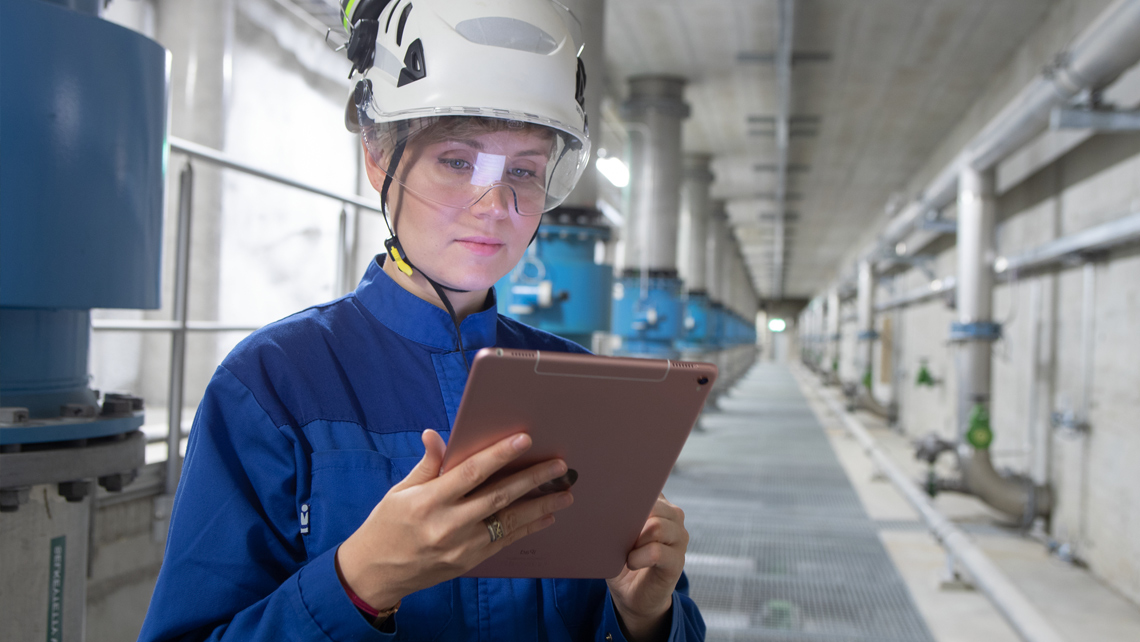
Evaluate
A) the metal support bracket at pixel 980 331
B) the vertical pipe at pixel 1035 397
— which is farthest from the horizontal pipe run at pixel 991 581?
the vertical pipe at pixel 1035 397

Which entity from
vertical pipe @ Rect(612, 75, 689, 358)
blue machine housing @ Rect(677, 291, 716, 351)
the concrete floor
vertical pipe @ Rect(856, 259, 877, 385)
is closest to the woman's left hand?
the concrete floor

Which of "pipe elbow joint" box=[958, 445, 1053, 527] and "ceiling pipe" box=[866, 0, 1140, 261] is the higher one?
"ceiling pipe" box=[866, 0, 1140, 261]

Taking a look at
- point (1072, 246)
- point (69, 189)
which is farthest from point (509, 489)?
point (1072, 246)

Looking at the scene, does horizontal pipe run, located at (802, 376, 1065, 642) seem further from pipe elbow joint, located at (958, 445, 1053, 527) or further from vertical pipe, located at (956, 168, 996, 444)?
vertical pipe, located at (956, 168, 996, 444)

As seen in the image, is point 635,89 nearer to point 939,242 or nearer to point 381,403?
point 939,242

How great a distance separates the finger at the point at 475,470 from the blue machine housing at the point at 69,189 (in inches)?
36.0

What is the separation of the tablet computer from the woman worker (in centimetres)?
3

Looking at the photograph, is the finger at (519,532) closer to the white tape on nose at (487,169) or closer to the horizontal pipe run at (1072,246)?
the white tape on nose at (487,169)

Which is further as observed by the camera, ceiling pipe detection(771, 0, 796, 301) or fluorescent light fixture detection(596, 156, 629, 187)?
ceiling pipe detection(771, 0, 796, 301)

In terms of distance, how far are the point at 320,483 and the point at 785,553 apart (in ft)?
13.5

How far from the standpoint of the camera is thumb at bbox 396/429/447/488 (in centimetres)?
73

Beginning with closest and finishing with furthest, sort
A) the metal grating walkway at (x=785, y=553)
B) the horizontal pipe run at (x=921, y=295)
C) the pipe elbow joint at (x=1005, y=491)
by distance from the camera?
1. the metal grating walkway at (x=785, y=553)
2. the pipe elbow joint at (x=1005, y=491)
3. the horizontal pipe run at (x=921, y=295)

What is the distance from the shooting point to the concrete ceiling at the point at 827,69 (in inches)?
309

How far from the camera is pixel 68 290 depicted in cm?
128
